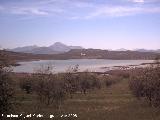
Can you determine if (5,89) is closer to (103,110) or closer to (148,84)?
(103,110)

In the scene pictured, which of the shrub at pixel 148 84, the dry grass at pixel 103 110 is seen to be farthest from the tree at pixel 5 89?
the shrub at pixel 148 84

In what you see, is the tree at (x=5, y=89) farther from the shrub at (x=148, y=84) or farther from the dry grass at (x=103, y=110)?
the shrub at (x=148, y=84)

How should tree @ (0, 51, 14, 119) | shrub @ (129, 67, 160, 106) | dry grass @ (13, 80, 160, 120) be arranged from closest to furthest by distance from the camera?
tree @ (0, 51, 14, 119) < dry grass @ (13, 80, 160, 120) < shrub @ (129, 67, 160, 106)

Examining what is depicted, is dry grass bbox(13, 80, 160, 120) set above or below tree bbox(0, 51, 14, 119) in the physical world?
below

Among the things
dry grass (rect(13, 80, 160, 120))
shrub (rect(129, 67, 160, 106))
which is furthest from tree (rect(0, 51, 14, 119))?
shrub (rect(129, 67, 160, 106))

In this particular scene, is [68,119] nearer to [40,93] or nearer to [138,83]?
[40,93]

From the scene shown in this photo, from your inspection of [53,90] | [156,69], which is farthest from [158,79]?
[53,90]

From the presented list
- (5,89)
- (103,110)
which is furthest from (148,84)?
(5,89)

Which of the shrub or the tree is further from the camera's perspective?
the shrub

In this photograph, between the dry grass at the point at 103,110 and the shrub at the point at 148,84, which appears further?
the shrub at the point at 148,84

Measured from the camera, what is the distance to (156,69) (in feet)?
159

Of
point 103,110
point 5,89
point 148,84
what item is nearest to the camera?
point 5,89

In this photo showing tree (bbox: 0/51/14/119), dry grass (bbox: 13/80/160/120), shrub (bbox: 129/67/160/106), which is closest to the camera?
tree (bbox: 0/51/14/119)

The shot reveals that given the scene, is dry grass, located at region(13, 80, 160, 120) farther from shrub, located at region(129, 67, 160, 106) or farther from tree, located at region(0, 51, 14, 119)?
tree, located at region(0, 51, 14, 119)
